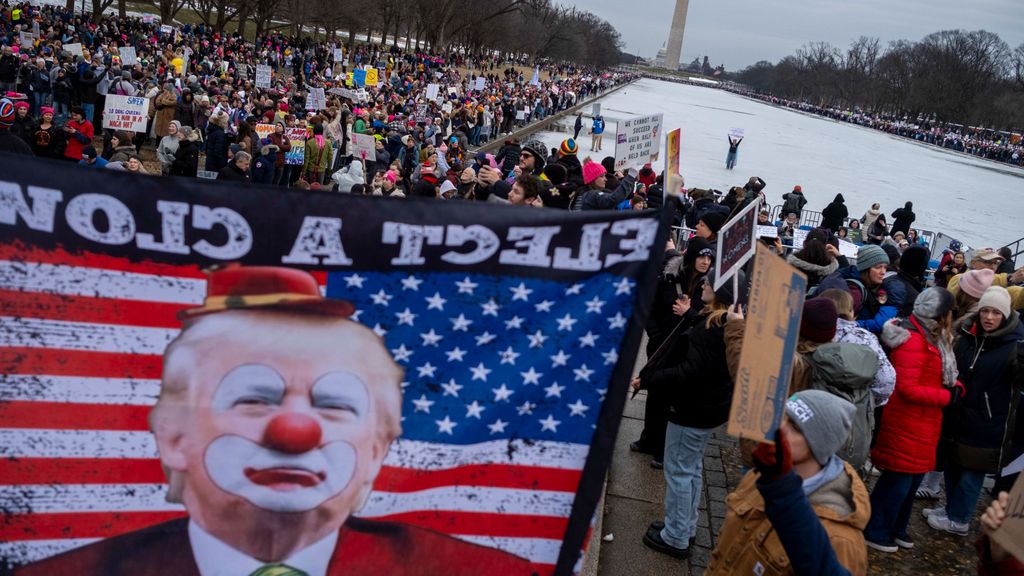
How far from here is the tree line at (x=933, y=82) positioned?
3858 inches

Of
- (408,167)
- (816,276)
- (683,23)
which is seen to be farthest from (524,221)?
(683,23)

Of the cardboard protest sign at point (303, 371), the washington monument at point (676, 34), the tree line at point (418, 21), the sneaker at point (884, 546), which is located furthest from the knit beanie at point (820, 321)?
the washington monument at point (676, 34)

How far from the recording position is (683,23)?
18275 cm

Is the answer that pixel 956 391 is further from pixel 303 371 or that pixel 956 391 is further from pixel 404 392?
pixel 303 371

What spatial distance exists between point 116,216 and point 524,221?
3.83 feet

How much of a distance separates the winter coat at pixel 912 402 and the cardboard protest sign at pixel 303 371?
3.10m

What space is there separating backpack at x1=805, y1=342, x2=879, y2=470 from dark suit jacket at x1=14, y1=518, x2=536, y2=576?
237cm

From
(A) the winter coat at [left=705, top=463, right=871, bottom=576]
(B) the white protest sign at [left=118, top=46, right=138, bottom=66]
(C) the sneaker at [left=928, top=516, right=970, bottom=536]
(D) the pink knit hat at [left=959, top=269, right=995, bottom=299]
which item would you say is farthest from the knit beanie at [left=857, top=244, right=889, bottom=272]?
(B) the white protest sign at [left=118, top=46, right=138, bottom=66]

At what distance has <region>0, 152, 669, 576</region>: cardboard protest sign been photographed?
234cm

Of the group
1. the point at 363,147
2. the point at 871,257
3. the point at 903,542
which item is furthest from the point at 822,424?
the point at 363,147

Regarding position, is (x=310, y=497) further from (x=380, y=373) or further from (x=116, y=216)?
(x=116, y=216)

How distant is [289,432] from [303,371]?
0.61ft

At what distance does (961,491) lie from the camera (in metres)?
5.67

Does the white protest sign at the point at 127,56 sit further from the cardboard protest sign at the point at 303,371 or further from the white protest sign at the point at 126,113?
the cardboard protest sign at the point at 303,371
